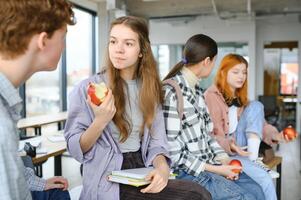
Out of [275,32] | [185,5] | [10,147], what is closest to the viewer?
[10,147]

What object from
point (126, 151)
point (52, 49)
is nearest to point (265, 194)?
point (126, 151)

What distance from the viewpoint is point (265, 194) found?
217 centimetres

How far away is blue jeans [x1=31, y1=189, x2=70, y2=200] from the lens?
1.56m

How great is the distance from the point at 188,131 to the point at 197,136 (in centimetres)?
7

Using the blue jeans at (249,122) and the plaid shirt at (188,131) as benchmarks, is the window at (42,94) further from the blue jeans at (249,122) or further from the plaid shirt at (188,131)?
the plaid shirt at (188,131)

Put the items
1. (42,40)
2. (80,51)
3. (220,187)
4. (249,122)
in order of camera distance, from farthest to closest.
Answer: (80,51) < (249,122) < (220,187) < (42,40)

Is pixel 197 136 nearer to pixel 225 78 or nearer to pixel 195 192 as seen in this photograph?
pixel 195 192

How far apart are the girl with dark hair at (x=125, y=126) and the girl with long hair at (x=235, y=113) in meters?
0.74

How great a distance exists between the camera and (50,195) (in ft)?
5.17

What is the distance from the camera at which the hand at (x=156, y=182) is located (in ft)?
4.73

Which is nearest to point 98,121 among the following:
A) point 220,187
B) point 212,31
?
point 220,187

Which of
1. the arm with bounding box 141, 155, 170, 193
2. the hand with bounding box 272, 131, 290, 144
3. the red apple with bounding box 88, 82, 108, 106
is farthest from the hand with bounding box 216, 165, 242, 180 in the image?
the red apple with bounding box 88, 82, 108, 106

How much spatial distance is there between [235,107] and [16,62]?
6.37ft

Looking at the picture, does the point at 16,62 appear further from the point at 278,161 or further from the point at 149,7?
the point at 149,7
